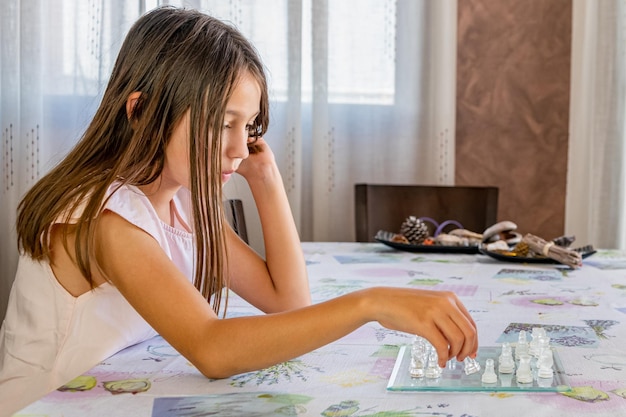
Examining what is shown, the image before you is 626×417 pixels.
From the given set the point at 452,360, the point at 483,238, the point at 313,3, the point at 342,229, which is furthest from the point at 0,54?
the point at 452,360

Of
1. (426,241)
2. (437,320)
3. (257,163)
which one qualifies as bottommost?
(426,241)

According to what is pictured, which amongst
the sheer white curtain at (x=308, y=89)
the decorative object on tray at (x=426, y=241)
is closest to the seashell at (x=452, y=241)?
the decorative object on tray at (x=426, y=241)

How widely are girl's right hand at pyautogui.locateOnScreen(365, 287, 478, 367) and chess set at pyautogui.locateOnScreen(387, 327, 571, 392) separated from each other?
0.03 m

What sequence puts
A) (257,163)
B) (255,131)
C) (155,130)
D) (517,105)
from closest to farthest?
(155,130)
(255,131)
(257,163)
(517,105)

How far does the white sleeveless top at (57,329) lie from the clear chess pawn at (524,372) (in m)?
0.45

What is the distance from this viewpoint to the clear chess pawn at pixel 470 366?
2.91 ft

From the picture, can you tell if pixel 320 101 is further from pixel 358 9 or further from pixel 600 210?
pixel 600 210

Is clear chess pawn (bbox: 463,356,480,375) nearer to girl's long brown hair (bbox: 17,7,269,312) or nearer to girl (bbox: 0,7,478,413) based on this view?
girl (bbox: 0,7,478,413)

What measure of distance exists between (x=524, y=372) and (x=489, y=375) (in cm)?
4

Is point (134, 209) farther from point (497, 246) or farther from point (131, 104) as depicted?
point (497, 246)

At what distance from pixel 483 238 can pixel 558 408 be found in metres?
1.23

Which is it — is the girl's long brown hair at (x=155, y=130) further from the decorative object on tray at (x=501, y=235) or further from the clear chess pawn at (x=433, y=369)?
the decorative object on tray at (x=501, y=235)

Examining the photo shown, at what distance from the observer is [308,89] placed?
3111mm

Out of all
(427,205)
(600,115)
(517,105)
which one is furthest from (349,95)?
(600,115)
